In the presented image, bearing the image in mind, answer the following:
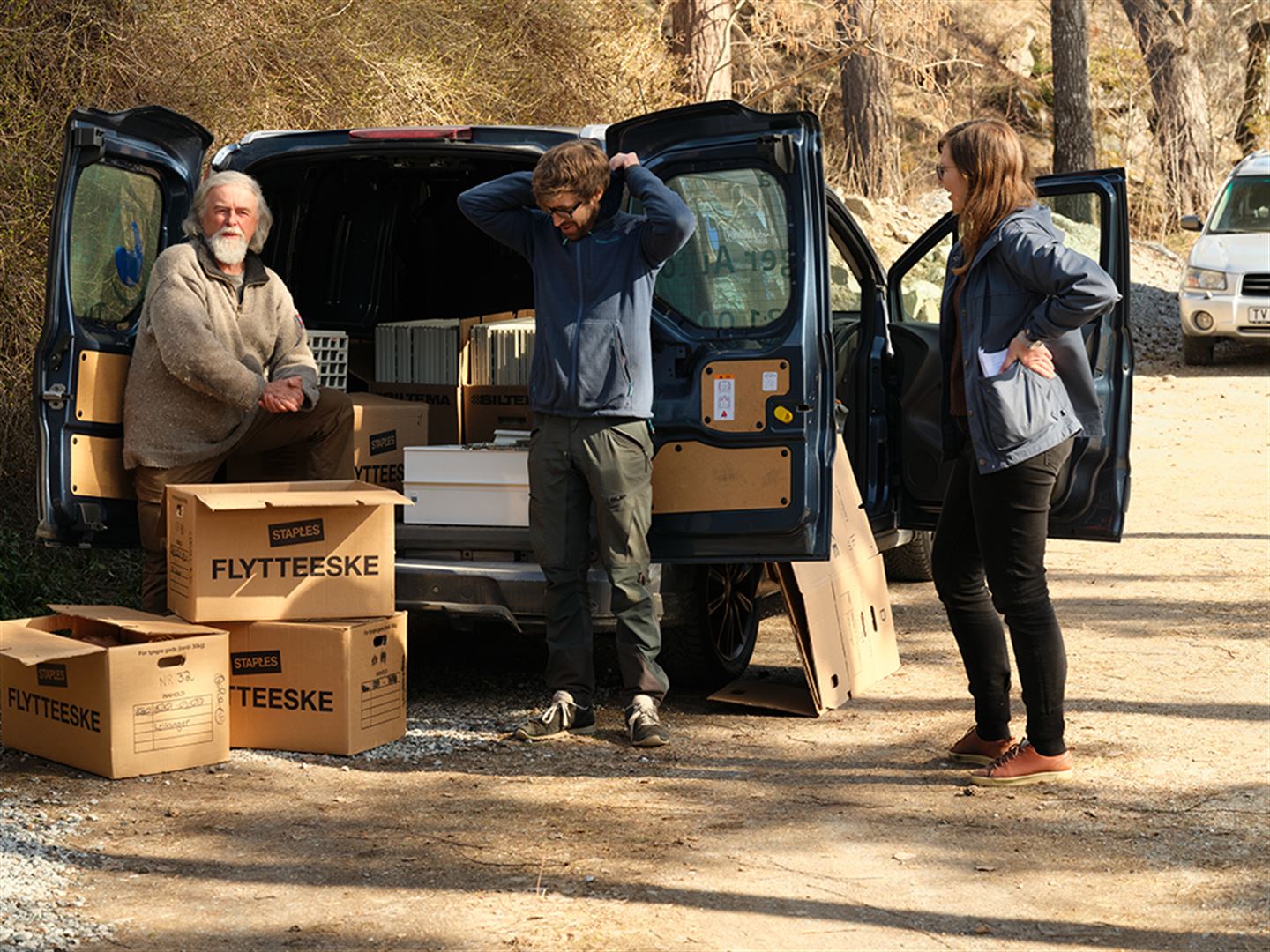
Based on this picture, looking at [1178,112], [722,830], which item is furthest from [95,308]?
[1178,112]

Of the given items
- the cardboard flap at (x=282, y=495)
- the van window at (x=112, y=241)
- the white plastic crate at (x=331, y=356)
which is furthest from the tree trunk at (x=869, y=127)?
the cardboard flap at (x=282, y=495)

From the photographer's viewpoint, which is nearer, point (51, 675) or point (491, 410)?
point (51, 675)

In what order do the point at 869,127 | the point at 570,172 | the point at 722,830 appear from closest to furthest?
1. the point at 722,830
2. the point at 570,172
3. the point at 869,127

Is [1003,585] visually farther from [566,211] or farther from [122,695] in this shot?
[122,695]

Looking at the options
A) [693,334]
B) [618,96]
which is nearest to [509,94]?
[618,96]

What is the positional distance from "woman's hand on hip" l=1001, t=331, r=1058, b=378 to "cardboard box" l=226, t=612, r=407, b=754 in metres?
2.25

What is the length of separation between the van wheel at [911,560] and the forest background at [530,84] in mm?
3784

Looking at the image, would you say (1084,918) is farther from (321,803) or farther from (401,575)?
(401,575)

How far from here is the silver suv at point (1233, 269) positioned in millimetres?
16875

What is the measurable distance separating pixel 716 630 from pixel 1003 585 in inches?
63.0

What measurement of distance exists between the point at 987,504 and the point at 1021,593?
0.97 ft

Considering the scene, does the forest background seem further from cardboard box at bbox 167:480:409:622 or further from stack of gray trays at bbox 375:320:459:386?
cardboard box at bbox 167:480:409:622

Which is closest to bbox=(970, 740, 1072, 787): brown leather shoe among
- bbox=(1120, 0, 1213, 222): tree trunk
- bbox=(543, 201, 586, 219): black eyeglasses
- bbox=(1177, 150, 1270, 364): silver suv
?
bbox=(543, 201, 586, 219): black eyeglasses

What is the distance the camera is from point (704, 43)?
596 inches
